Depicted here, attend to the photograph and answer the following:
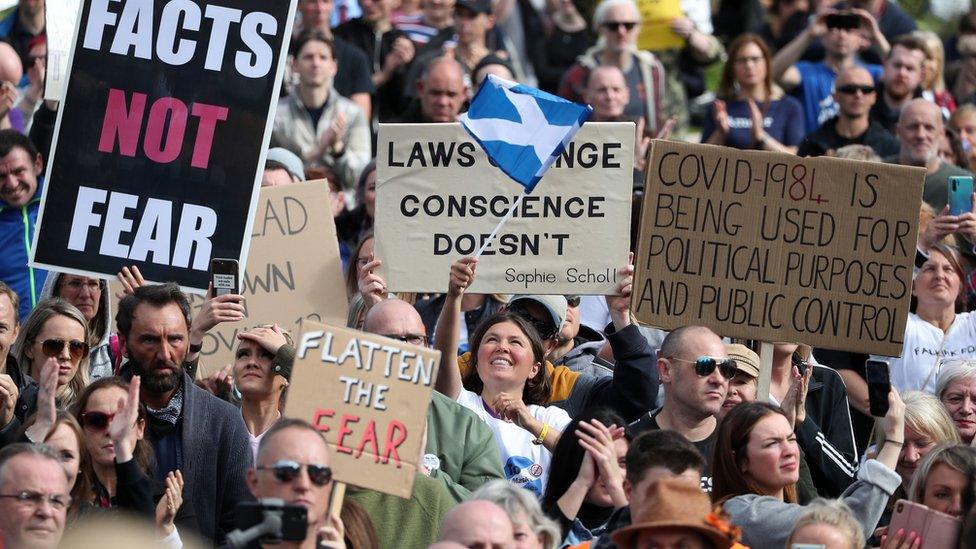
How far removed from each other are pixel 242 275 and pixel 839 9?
7737 millimetres

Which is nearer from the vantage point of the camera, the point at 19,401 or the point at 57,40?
the point at 19,401

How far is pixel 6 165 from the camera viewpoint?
1109 centimetres

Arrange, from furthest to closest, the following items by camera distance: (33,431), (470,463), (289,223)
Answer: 1. (289,223)
2. (470,463)
3. (33,431)

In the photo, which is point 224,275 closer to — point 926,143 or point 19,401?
point 19,401

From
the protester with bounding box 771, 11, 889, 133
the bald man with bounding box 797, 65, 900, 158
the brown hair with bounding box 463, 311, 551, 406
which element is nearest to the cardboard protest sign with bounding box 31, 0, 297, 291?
the brown hair with bounding box 463, 311, 551, 406

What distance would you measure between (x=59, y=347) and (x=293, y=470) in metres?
2.73

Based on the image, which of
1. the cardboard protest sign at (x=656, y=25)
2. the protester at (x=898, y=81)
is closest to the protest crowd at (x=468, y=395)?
the protester at (x=898, y=81)

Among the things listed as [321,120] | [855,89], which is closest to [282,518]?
[321,120]

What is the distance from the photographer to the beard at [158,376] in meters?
8.47

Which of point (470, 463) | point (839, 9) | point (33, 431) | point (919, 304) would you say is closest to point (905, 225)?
point (919, 304)

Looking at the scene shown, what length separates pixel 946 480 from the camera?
8.27 meters

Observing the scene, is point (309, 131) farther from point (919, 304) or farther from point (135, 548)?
point (135, 548)

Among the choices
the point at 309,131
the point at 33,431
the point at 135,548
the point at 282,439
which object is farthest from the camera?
the point at 309,131

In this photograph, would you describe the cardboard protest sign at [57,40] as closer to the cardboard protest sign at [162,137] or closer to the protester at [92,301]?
the protester at [92,301]
